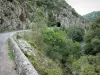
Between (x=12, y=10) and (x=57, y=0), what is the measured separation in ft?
228

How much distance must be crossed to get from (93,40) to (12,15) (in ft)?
83.7

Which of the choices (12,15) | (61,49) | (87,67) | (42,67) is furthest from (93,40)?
(42,67)

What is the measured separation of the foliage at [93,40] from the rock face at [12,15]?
23029 mm

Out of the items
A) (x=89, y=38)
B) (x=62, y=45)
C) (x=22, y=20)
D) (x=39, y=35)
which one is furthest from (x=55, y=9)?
(x=39, y=35)

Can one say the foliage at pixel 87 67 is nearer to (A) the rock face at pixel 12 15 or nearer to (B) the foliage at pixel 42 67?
(B) the foliage at pixel 42 67

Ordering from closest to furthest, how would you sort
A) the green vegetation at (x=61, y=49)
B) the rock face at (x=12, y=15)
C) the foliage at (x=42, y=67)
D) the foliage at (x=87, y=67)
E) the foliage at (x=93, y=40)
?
1. the foliage at (x=42, y=67)
2. the foliage at (x=87, y=67)
3. the green vegetation at (x=61, y=49)
4. the foliage at (x=93, y=40)
5. the rock face at (x=12, y=15)

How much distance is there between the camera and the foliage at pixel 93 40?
42.4 meters

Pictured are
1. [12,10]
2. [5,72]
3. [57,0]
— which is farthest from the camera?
[57,0]

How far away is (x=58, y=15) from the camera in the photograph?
10169cm

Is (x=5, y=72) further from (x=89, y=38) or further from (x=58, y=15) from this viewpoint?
(x=58, y=15)

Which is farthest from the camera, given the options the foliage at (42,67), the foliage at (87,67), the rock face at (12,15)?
the rock face at (12,15)

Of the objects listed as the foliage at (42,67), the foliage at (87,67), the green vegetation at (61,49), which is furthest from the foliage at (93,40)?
the foliage at (42,67)

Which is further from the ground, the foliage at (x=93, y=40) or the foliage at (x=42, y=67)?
the foliage at (x=42, y=67)

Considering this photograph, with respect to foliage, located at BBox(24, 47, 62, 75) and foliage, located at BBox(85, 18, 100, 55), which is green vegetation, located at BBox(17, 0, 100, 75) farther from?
foliage, located at BBox(24, 47, 62, 75)
